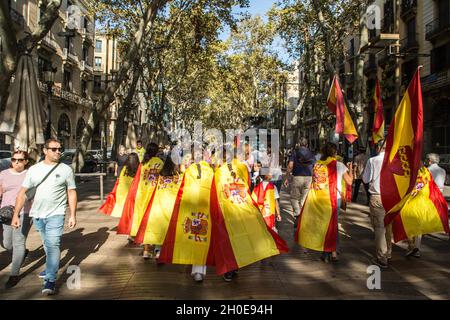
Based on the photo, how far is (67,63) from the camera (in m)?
37.3

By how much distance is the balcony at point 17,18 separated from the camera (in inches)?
1037

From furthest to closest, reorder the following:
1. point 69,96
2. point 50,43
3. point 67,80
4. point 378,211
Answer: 1. point 67,80
2. point 69,96
3. point 50,43
4. point 378,211

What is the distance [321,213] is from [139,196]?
2713 mm

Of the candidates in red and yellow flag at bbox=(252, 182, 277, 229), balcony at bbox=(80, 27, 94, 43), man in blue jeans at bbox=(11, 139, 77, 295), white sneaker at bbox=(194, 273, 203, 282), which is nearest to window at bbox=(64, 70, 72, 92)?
balcony at bbox=(80, 27, 94, 43)

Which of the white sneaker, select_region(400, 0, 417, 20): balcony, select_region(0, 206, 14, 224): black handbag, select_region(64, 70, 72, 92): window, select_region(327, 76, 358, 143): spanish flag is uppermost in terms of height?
select_region(400, 0, 417, 20): balcony

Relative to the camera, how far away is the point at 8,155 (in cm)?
1580

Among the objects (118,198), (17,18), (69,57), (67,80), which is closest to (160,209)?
(118,198)

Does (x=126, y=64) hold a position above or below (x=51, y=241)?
above

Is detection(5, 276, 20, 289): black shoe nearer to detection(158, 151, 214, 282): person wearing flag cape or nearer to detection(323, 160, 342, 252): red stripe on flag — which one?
detection(158, 151, 214, 282): person wearing flag cape

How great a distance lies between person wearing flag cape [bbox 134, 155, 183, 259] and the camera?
5.34 metres

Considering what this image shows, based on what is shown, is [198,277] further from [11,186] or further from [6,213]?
[11,186]

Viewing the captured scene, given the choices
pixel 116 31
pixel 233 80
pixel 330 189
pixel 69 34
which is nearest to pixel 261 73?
pixel 233 80

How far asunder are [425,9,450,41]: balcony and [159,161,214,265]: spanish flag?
2524cm

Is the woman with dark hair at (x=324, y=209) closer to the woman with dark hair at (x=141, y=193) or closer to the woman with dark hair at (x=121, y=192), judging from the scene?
Answer: the woman with dark hair at (x=141, y=193)
